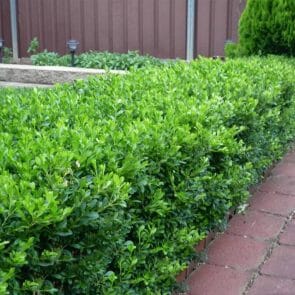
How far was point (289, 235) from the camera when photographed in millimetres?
3660

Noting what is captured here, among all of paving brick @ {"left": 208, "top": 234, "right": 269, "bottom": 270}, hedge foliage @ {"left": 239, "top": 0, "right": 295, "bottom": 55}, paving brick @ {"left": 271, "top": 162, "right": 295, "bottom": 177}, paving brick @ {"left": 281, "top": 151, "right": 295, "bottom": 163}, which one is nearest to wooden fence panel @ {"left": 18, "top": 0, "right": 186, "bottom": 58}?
hedge foliage @ {"left": 239, "top": 0, "right": 295, "bottom": 55}

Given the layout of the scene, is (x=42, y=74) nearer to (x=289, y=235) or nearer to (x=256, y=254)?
(x=289, y=235)

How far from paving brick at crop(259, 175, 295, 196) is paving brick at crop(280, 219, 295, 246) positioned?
59cm

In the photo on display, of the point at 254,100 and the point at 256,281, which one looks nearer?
the point at 256,281

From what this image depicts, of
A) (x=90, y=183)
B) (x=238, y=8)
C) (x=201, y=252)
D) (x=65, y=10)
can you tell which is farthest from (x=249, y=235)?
(x=65, y=10)

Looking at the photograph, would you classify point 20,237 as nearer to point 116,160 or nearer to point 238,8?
point 116,160

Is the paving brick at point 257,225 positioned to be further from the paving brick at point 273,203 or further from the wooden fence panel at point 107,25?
the wooden fence panel at point 107,25

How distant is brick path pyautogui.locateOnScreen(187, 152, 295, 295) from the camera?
10.0 feet

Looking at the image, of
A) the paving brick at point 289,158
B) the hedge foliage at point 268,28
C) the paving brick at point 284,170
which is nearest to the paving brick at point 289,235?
the paving brick at point 284,170

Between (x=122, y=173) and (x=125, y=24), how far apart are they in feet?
23.2

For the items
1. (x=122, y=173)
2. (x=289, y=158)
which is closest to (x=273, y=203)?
(x=289, y=158)

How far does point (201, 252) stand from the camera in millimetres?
3328

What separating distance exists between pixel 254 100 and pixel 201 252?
103 cm

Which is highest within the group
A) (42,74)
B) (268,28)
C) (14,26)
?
(268,28)
